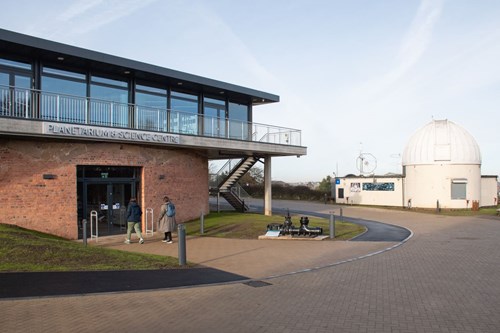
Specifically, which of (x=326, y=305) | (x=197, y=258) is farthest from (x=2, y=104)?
(x=326, y=305)

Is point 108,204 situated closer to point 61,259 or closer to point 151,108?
point 151,108

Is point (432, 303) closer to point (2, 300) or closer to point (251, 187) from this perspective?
point (2, 300)

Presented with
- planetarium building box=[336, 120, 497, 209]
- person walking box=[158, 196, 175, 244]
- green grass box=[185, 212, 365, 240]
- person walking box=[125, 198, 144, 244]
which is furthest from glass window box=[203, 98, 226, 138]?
planetarium building box=[336, 120, 497, 209]

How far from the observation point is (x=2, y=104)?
626 inches

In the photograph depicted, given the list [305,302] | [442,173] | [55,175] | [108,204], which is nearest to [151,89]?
[108,204]

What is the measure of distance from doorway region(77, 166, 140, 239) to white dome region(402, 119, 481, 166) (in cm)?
2671

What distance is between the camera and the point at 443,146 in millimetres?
38375

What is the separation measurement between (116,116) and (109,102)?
0.83 m

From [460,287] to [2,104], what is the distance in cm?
1488

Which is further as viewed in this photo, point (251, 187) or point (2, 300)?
point (251, 187)

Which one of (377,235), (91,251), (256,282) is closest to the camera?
(256,282)

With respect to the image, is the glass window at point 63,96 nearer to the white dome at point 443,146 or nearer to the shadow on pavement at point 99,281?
the shadow on pavement at point 99,281

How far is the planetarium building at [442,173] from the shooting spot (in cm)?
3775

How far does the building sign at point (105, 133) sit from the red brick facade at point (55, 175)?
0.91 m
